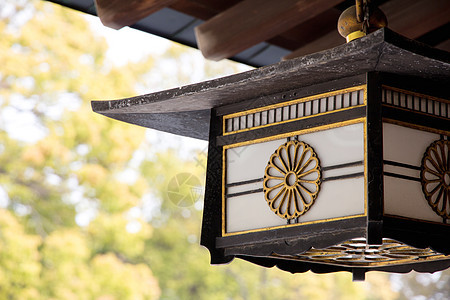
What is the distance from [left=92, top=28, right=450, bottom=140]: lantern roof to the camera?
1.18m

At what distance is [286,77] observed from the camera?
1325 mm

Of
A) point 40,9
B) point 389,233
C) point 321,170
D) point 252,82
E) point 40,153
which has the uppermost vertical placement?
point 40,9

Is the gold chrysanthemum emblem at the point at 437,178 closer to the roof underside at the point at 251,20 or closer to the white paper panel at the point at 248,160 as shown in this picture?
the white paper panel at the point at 248,160

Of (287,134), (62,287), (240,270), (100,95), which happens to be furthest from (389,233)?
(240,270)

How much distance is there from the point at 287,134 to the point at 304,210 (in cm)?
17

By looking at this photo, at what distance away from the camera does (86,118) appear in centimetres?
697

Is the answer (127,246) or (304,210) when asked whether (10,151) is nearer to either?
(127,246)

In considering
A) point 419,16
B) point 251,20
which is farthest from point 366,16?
point 419,16

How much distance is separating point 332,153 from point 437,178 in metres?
0.22

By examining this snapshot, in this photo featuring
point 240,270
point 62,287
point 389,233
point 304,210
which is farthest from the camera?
point 240,270

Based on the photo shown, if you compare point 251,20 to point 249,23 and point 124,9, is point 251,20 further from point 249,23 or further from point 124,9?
point 124,9

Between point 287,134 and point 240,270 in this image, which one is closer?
point 287,134

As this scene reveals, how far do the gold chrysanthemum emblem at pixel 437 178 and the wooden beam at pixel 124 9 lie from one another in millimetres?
977

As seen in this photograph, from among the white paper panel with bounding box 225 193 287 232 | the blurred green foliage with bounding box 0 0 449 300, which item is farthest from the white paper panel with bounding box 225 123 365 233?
the blurred green foliage with bounding box 0 0 449 300
